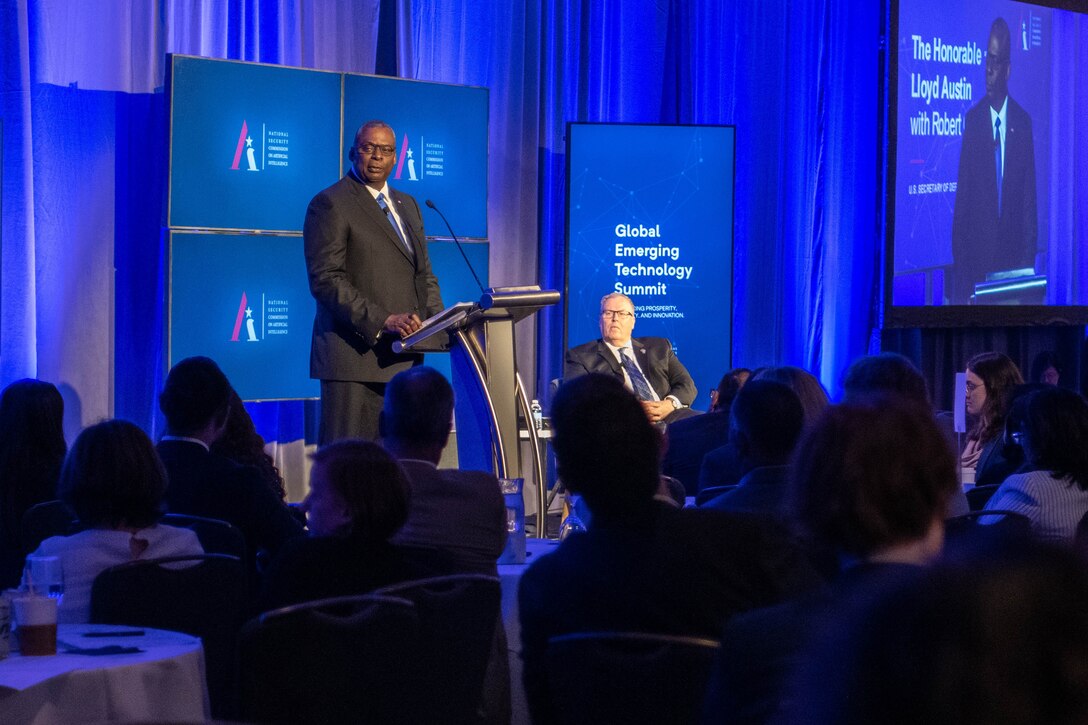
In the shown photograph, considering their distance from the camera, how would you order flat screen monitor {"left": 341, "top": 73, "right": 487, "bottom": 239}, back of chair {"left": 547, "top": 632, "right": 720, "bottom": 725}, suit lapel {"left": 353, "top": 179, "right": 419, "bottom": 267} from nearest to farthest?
back of chair {"left": 547, "top": 632, "right": 720, "bottom": 725} → suit lapel {"left": 353, "top": 179, "right": 419, "bottom": 267} → flat screen monitor {"left": 341, "top": 73, "right": 487, "bottom": 239}

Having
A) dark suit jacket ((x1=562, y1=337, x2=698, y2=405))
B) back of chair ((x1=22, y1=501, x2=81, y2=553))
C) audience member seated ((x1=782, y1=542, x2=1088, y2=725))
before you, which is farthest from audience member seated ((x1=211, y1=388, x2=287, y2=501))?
audience member seated ((x1=782, y1=542, x2=1088, y2=725))

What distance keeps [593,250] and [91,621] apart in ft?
17.8

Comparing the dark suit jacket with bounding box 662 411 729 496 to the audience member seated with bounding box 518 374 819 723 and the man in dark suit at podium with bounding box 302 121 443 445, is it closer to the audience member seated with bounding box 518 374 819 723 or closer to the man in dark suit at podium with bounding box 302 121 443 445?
the man in dark suit at podium with bounding box 302 121 443 445

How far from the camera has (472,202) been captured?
23.1 feet

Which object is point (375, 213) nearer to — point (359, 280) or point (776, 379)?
point (359, 280)

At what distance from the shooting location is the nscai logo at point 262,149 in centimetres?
630

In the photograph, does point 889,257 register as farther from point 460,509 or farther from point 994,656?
point 994,656

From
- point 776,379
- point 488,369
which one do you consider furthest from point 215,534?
point 776,379

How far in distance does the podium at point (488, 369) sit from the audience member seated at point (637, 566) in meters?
2.18

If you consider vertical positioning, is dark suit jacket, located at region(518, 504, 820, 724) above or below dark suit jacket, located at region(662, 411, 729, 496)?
above

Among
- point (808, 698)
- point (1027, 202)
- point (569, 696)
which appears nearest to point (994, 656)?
point (808, 698)

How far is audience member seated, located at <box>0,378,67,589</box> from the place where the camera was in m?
3.49

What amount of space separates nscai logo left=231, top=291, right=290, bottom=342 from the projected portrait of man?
16.0ft

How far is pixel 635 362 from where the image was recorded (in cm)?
702
